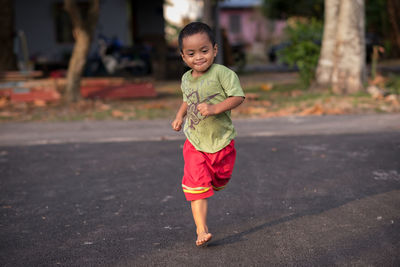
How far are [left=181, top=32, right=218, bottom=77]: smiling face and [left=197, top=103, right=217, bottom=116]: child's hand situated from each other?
11.5 inches

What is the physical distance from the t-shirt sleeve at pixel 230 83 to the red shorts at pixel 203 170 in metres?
0.40

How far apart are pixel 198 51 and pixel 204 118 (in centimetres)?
48

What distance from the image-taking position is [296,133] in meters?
8.69

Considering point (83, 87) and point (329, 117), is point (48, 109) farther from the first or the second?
point (329, 117)

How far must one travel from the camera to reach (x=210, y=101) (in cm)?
388

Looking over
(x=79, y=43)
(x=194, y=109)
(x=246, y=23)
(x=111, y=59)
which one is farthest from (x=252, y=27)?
(x=194, y=109)

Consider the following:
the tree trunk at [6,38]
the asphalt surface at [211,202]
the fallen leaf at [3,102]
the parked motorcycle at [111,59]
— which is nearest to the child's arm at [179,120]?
the asphalt surface at [211,202]

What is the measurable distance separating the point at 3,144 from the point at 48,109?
3.66 metres

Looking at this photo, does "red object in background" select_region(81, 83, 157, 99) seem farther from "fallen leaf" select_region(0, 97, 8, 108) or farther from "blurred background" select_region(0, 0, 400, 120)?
"fallen leaf" select_region(0, 97, 8, 108)

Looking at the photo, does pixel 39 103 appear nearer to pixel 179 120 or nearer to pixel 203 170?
pixel 179 120

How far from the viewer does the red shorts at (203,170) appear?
385cm

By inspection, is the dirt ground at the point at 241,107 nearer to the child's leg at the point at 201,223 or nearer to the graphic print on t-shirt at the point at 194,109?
the graphic print on t-shirt at the point at 194,109

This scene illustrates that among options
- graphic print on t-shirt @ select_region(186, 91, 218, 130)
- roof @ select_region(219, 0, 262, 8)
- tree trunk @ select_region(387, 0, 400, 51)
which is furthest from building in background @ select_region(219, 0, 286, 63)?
graphic print on t-shirt @ select_region(186, 91, 218, 130)

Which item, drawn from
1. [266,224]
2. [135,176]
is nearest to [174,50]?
[135,176]
